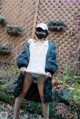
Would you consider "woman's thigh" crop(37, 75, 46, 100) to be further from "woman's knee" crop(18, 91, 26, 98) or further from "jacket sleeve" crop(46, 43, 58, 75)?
"woman's knee" crop(18, 91, 26, 98)

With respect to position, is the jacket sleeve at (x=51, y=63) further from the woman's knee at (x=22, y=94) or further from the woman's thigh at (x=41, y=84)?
the woman's knee at (x=22, y=94)

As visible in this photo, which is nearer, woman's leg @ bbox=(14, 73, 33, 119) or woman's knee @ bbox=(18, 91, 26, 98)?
woman's leg @ bbox=(14, 73, 33, 119)

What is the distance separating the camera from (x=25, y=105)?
4.91m

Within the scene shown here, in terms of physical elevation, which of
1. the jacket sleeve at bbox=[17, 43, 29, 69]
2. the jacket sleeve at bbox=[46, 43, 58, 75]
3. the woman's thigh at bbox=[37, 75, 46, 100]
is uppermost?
the jacket sleeve at bbox=[17, 43, 29, 69]

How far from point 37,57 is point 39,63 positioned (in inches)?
3.3

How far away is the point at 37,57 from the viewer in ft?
12.6

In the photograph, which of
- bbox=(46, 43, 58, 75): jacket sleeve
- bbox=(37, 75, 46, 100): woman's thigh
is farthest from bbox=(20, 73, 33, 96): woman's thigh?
bbox=(46, 43, 58, 75): jacket sleeve

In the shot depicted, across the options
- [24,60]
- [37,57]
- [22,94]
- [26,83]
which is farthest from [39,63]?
[22,94]

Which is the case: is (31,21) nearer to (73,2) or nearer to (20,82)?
(73,2)

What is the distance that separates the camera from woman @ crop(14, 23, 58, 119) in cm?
379

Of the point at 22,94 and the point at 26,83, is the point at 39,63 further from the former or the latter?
the point at 22,94

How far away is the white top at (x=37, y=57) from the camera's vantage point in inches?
149

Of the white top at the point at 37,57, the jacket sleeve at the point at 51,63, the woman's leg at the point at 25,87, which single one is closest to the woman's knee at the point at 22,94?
the woman's leg at the point at 25,87

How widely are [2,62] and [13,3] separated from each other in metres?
1.76
